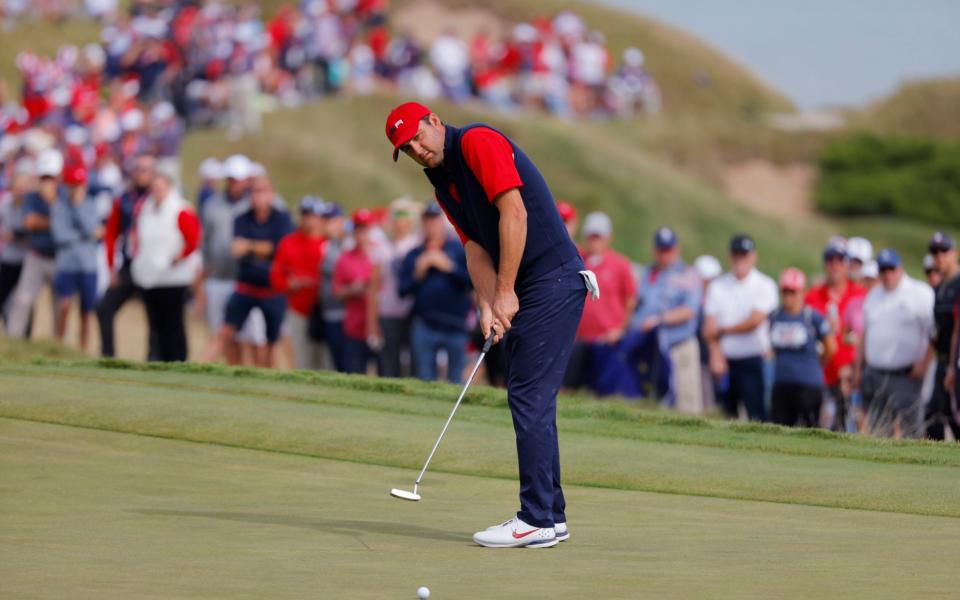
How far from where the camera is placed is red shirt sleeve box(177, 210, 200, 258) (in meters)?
15.9

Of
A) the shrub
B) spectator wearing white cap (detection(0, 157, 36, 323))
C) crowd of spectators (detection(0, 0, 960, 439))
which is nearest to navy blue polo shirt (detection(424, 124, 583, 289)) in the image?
crowd of spectators (detection(0, 0, 960, 439))

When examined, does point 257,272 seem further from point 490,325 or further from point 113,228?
point 490,325

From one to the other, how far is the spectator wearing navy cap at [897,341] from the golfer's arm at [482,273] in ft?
22.9

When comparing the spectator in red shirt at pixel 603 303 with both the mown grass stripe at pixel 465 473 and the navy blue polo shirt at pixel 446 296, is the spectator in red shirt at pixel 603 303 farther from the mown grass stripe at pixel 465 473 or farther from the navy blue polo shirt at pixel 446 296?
the mown grass stripe at pixel 465 473

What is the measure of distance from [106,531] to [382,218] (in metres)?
13.2

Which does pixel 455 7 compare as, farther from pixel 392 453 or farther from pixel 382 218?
pixel 392 453

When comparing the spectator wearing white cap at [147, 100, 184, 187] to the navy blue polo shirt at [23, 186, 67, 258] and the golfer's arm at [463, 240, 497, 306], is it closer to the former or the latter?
the navy blue polo shirt at [23, 186, 67, 258]

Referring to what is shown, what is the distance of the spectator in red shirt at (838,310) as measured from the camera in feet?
51.3

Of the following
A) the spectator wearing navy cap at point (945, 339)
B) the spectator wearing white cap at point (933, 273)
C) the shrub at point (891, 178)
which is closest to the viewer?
the spectator wearing navy cap at point (945, 339)

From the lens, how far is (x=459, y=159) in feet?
24.5

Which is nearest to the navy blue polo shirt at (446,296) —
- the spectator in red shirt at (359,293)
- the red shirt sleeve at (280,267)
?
the spectator in red shirt at (359,293)

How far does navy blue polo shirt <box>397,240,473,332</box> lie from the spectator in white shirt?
223cm

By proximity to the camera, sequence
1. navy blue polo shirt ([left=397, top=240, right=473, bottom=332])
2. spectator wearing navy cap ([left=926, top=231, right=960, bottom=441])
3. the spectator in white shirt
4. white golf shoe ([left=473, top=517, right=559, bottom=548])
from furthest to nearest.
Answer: navy blue polo shirt ([left=397, top=240, right=473, bottom=332])
the spectator in white shirt
spectator wearing navy cap ([left=926, top=231, right=960, bottom=441])
white golf shoe ([left=473, top=517, right=559, bottom=548])

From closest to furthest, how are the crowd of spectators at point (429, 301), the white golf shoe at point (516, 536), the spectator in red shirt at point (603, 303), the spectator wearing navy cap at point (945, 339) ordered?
the white golf shoe at point (516, 536)
the spectator wearing navy cap at point (945, 339)
the crowd of spectators at point (429, 301)
the spectator in red shirt at point (603, 303)
